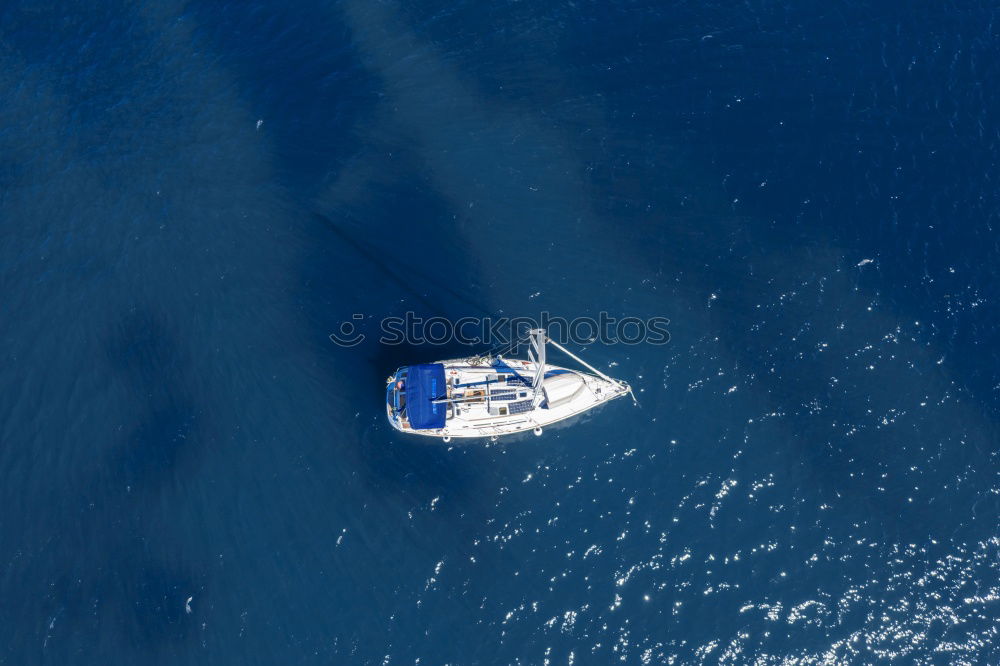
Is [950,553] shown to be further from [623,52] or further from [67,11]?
[67,11]

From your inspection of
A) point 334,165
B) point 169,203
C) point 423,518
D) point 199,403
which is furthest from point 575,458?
point 169,203

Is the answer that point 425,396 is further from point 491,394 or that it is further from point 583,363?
point 583,363

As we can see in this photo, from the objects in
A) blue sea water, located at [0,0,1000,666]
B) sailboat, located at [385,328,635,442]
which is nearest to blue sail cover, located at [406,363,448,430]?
sailboat, located at [385,328,635,442]

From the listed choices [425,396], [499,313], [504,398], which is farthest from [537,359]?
[425,396]

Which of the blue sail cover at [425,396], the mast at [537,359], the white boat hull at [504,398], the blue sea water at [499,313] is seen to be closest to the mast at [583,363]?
the white boat hull at [504,398]

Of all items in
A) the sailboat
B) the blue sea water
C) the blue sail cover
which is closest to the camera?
the blue sea water

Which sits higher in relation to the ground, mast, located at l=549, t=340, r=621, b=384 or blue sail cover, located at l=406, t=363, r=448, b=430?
blue sail cover, located at l=406, t=363, r=448, b=430

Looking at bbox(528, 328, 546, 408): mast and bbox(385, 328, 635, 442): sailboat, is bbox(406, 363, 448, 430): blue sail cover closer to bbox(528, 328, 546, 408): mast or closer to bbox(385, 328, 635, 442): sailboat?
bbox(385, 328, 635, 442): sailboat
